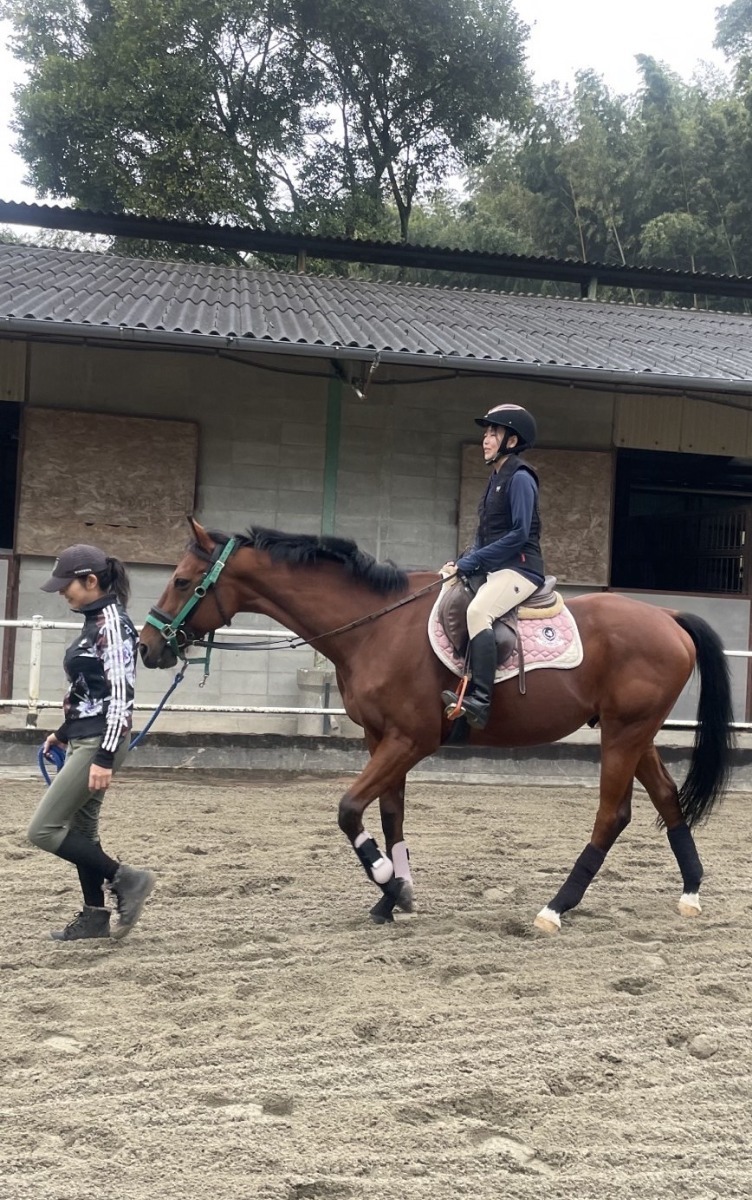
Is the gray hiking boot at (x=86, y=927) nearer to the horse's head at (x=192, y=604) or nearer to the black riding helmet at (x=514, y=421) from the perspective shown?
the horse's head at (x=192, y=604)

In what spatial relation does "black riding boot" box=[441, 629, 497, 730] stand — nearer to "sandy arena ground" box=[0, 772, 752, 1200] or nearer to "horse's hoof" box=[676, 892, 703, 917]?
"sandy arena ground" box=[0, 772, 752, 1200]

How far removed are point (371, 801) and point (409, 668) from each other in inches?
26.5

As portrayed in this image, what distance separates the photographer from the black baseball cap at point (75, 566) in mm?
4082

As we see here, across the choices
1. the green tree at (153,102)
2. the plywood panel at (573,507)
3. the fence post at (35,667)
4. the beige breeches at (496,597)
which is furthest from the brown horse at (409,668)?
the green tree at (153,102)

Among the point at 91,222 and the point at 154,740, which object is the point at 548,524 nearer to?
the point at 154,740

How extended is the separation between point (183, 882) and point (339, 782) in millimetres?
3073

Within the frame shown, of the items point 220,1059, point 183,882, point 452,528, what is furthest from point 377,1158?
point 452,528

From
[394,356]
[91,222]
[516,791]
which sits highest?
[91,222]

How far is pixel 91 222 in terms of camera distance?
14.0 metres

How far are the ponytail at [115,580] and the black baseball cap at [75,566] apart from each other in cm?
5

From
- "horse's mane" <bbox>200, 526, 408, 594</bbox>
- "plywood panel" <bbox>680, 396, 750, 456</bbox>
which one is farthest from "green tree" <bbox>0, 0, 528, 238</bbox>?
"horse's mane" <bbox>200, 526, 408, 594</bbox>

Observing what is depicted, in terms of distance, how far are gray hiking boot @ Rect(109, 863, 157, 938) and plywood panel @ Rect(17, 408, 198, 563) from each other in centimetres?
532

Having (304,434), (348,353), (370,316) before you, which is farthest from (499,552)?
(370,316)

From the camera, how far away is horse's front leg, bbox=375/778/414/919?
191 inches
